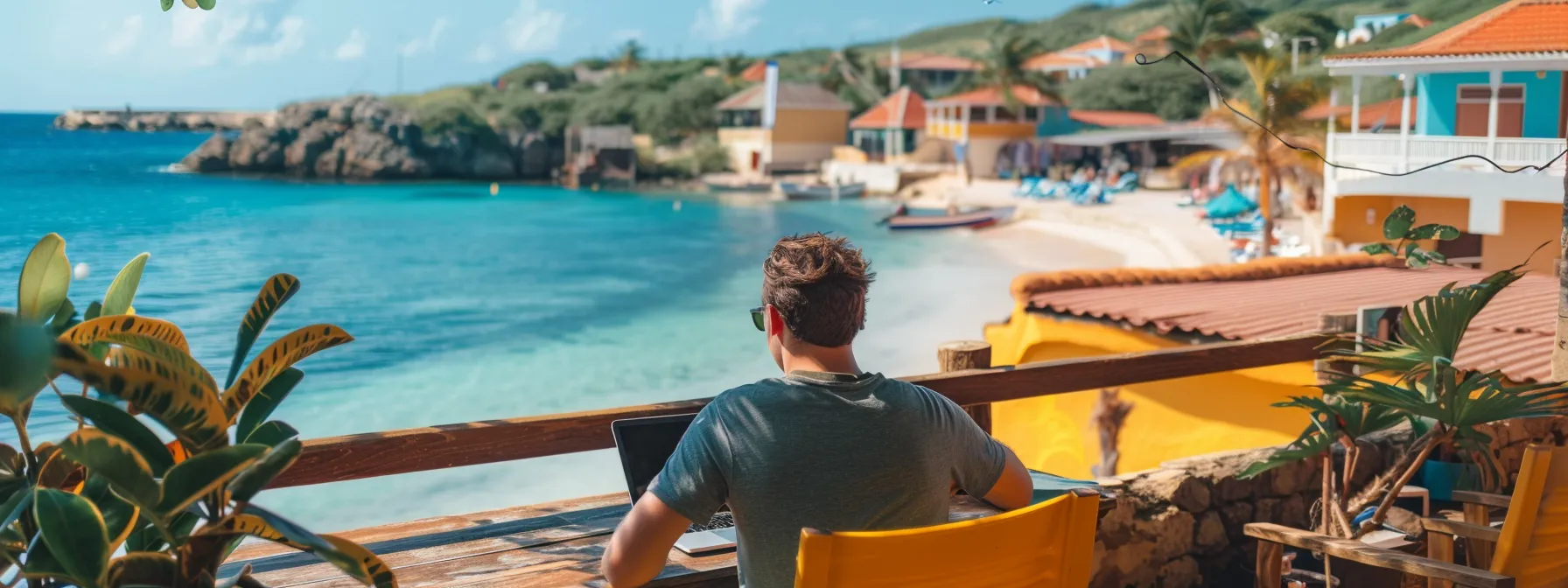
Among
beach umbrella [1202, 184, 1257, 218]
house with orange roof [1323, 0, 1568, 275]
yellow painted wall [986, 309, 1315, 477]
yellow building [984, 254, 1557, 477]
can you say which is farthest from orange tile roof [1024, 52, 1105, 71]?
yellow painted wall [986, 309, 1315, 477]

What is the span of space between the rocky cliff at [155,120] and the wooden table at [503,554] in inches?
3071

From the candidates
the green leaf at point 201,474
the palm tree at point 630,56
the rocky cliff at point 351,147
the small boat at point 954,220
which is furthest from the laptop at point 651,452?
→ the palm tree at point 630,56

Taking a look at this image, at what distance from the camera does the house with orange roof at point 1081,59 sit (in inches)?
2827

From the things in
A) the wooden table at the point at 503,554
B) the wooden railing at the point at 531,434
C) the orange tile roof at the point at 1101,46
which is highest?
the orange tile roof at the point at 1101,46

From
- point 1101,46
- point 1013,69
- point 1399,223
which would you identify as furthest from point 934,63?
point 1399,223

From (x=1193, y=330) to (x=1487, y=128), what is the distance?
209cm

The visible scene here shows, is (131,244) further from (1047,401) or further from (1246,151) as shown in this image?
(1246,151)

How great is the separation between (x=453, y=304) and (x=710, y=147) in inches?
1476

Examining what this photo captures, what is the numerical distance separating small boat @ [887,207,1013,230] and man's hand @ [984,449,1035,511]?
43.0 metres

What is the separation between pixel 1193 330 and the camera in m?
7.60

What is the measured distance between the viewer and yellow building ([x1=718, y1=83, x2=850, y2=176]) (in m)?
66.8

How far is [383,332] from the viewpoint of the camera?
31.8 meters

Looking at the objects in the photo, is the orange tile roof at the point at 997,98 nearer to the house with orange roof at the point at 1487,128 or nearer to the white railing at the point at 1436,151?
the white railing at the point at 1436,151

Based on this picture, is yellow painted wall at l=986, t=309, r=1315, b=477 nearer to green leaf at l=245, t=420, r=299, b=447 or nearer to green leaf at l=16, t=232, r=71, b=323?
green leaf at l=245, t=420, r=299, b=447
